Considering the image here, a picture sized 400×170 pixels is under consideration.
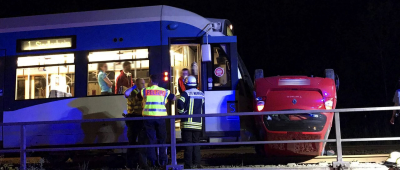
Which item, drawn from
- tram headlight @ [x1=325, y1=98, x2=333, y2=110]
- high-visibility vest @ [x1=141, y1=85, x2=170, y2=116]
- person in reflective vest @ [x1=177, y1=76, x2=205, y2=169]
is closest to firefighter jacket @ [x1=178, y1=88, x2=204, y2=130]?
person in reflective vest @ [x1=177, y1=76, x2=205, y2=169]

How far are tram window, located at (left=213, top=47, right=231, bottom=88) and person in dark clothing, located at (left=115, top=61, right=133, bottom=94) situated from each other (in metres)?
1.94

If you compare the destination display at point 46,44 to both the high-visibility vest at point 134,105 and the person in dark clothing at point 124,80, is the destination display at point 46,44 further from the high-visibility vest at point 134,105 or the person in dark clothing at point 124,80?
the high-visibility vest at point 134,105

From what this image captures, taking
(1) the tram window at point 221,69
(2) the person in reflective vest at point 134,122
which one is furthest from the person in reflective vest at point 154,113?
(1) the tram window at point 221,69

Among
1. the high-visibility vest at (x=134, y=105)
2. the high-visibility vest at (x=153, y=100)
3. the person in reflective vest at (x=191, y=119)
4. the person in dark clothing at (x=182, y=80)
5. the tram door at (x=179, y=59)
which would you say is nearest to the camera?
the person in reflective vest at (x=191, y=119)

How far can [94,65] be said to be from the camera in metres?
11.1

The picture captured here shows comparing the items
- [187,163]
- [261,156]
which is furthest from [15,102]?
[261,156]

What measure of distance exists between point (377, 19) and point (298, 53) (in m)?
7.62

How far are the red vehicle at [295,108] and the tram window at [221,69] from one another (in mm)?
1176

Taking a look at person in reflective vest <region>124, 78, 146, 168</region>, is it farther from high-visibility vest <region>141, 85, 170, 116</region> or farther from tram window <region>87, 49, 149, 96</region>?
tram window <region>87, 49, 149, 96</region>

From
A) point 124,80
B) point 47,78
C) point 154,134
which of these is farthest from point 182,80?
point 47,78

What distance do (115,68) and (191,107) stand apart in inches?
108

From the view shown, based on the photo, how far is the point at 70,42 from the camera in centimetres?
1126

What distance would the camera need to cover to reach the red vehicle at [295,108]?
903 cm

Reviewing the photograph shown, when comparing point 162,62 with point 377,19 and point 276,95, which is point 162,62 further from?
point 377,19
